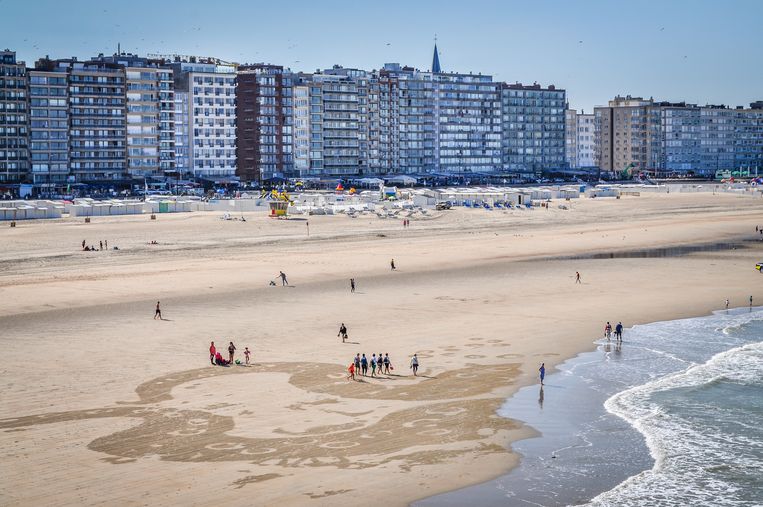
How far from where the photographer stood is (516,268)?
53.5m

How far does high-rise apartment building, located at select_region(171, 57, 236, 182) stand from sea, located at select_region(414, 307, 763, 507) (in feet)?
375

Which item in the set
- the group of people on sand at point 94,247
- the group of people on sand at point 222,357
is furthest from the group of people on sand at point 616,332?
the group of people on sand at point 94,247

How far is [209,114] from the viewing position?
14450 centimetres

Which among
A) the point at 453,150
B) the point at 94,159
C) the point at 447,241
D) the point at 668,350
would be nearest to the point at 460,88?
the point at 453,150

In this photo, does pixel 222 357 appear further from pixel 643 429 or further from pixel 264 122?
pixel 264 122

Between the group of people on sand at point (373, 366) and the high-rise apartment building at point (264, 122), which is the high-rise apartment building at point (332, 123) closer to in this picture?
the high-rise apartment building at point (264, 122)

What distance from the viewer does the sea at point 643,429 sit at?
20.5m

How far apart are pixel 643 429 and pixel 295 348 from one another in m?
12.0

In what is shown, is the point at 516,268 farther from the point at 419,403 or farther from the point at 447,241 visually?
the point at 419,403

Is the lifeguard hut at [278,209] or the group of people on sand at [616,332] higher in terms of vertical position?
the lifeguard hut at [278,209]

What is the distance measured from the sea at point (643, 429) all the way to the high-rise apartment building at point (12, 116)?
4136 inches

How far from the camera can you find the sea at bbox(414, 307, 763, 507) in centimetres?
2045

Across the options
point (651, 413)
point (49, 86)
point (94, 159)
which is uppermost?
point (49, 86)

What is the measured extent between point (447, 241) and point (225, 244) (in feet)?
48.2
